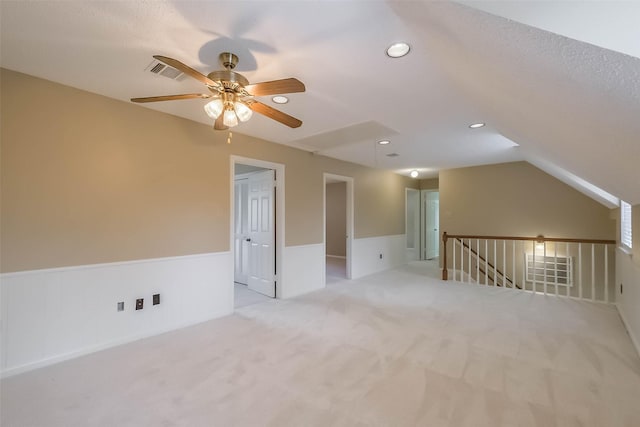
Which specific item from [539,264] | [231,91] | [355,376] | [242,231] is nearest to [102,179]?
[231,91]

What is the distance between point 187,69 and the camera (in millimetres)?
1602

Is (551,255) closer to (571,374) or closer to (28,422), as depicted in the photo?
(571,374)

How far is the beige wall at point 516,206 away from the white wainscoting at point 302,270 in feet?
11.4

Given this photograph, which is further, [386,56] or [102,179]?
[102,179]

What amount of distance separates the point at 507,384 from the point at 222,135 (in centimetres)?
379

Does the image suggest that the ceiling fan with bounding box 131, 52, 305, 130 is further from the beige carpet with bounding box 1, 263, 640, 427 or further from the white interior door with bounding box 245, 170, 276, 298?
the white interior door with bounding box 245, 170, 276, 298

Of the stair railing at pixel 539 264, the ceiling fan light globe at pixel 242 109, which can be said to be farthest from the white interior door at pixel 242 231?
the stair railing at pixel 539 264

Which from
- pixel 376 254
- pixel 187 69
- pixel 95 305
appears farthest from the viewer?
pixel 376 254

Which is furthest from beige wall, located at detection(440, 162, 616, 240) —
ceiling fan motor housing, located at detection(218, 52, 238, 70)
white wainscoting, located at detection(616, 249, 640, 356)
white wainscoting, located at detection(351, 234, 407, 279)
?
ceiling fan motor housing, located at detection(218, 52, 238, 70)

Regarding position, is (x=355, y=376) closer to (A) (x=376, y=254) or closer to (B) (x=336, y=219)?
(A) (x=376, y=254)

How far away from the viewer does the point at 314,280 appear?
4.71 meters

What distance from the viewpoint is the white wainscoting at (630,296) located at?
261 centimetres

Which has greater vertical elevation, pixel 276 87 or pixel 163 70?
pixel 163 70

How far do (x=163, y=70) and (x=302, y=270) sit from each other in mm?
3301
